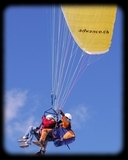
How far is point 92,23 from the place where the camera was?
7238mm

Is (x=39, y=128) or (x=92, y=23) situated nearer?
(x=39, y=128)

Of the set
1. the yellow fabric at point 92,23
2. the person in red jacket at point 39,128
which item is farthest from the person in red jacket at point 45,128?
the yellow fabric at point 92,23

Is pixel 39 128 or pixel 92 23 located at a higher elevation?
pixel 92 23

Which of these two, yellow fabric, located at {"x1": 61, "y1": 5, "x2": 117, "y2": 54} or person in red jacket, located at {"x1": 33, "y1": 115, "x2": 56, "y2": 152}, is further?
yellow fabric, located at {"x1": 61, "y1": 5, "x2": 117, "y2": 54}

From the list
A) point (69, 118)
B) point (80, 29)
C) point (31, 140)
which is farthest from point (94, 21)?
point (31, 140)

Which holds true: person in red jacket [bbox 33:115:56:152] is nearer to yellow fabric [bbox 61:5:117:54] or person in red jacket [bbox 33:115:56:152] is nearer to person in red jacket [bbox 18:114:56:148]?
person in red jacket [bbox 18:114:56:148]

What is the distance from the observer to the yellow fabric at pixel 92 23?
23.7 feet

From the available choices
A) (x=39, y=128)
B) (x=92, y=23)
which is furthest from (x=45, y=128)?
(x=92, y=23)

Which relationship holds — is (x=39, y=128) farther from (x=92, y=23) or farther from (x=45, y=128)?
(x=92, y=23)

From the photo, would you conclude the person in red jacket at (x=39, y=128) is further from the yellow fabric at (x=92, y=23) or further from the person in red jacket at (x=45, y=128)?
the yellow fabric at (x=92, y=23)

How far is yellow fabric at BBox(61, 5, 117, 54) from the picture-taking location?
23.7 feet

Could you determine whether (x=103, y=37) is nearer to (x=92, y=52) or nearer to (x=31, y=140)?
(x=92, y=52)

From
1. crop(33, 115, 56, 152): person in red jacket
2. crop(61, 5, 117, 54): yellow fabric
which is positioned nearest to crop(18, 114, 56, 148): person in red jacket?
crop(33, 115, 56, 152): person in red jacket

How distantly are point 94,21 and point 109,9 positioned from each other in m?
0.37
